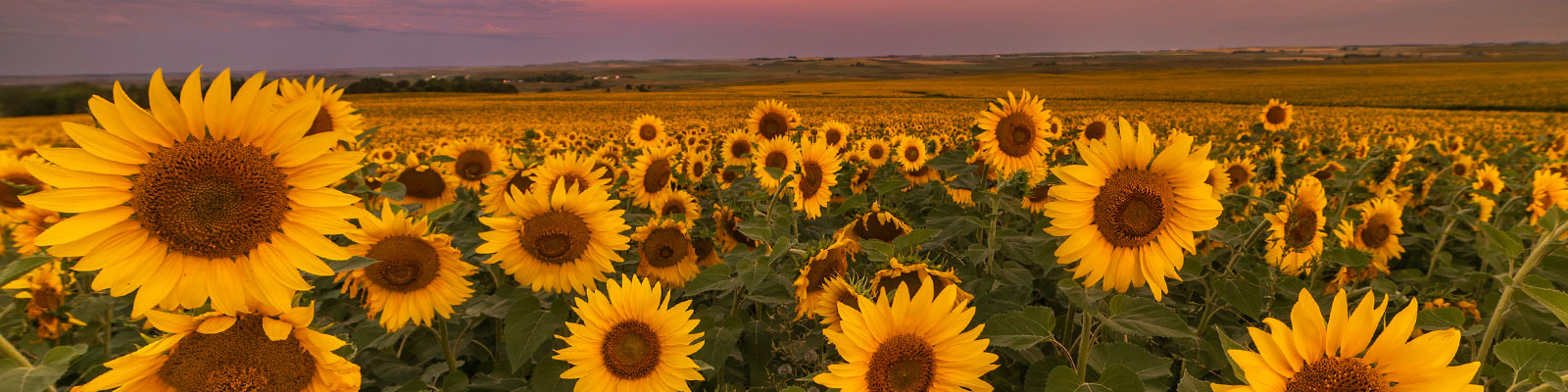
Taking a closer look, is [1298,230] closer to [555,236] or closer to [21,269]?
[555,236]

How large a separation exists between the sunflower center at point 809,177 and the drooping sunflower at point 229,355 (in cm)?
302

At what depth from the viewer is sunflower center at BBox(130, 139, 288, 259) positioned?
142 centimetres

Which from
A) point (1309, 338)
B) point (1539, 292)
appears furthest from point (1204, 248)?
point (1309, 338)

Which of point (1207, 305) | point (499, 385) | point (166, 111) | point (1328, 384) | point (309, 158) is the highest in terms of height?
point (166, 111)

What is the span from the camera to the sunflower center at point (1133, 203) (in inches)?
79.4

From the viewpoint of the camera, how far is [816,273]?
237cm

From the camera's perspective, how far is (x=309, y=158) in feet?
4.80

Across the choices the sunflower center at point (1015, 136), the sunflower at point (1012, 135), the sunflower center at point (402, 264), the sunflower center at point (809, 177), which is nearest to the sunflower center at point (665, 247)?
the sunflower center at point (402, 264)

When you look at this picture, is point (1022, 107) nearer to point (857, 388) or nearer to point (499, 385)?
point (857, 388)

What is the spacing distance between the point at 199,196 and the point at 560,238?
4.34 feet

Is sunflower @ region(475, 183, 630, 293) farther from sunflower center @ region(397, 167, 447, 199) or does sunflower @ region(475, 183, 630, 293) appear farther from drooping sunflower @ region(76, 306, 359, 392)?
sunflower center @ region(397, 167, 447, 199)

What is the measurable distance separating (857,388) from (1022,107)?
2787 mm

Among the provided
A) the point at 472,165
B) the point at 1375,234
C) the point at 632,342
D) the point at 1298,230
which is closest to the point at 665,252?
the point at 632,342

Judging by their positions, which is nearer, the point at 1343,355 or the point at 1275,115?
the point at 1343,355
